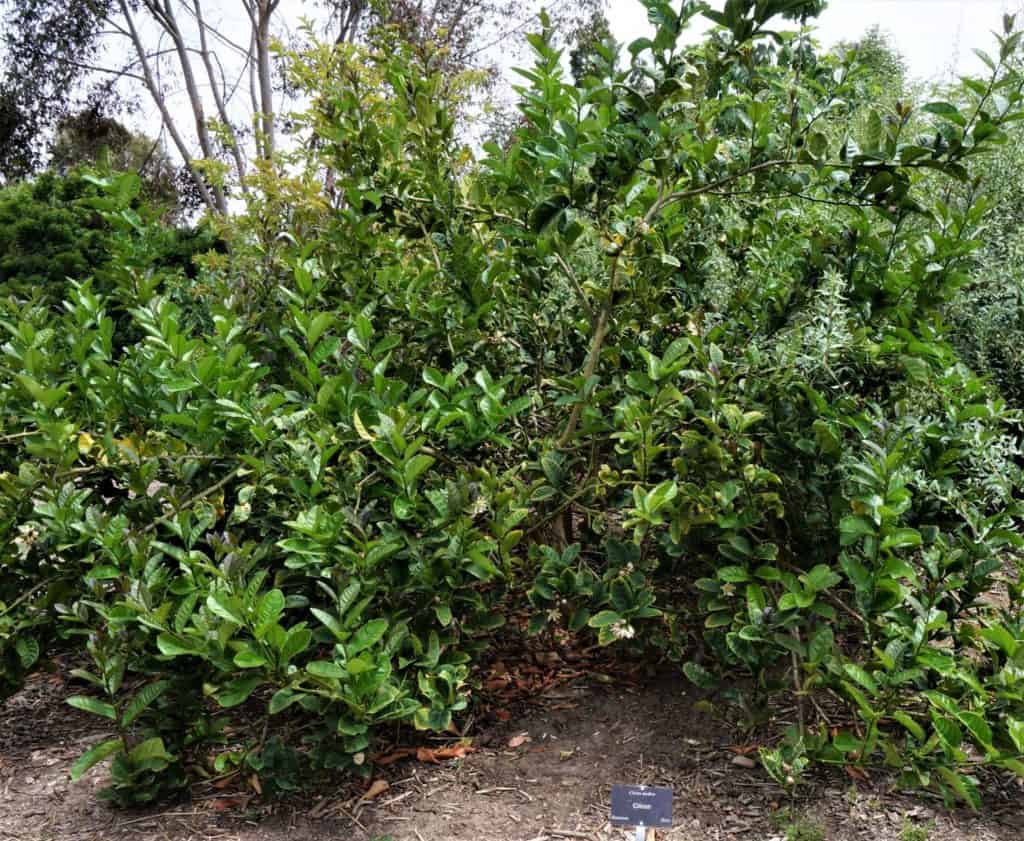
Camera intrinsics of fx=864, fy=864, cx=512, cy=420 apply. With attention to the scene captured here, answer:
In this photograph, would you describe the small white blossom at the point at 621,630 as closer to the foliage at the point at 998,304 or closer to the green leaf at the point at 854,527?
the green leaf at the point at 854,527

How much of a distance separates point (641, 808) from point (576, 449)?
1.18 meters

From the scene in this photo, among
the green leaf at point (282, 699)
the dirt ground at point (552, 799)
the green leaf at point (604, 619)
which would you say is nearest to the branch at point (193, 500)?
the green leaf at point (282, 699)

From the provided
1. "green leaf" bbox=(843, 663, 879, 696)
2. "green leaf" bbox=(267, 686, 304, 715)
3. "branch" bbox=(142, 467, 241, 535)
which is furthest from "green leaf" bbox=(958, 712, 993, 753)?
"branch" bbox=(142, 467, 241, 535)

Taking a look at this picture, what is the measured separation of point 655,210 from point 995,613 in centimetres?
155

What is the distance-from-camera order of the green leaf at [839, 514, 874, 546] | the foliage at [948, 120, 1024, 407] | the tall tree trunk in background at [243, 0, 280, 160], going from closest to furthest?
1. the green leaf at [839, 514, 874, 546]
2. the foliage at [948, 120, 1024, 407]
3. the tall tree trunk in background at [243, 0, 280, 160]

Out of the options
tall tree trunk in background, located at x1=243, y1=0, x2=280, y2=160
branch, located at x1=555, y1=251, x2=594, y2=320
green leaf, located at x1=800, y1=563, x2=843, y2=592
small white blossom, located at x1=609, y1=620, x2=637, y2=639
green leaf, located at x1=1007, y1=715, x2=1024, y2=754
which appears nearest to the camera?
green leaf, located at x1=1007, y1=715, x2=1024, y2=754

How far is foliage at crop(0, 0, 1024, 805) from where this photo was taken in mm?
2344

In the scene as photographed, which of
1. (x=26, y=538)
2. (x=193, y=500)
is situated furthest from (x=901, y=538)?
(x=26, y=538)

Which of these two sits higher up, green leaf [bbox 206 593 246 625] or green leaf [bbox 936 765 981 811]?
green leaf [bbox 206 593 246 625]

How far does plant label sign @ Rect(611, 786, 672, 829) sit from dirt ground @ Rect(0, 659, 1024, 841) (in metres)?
0.32

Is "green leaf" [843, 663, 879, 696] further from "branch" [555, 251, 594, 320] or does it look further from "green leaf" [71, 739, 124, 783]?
"green leaf" [71, 739, 124, 783]

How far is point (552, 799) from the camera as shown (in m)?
2.55

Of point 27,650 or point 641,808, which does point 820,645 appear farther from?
point 27,650

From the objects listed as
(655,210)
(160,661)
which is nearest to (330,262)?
(655,210)
